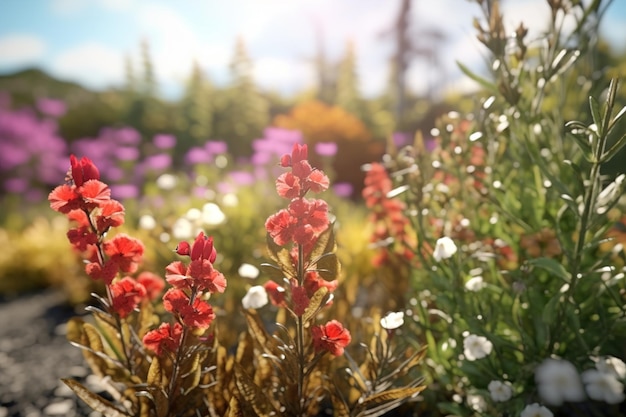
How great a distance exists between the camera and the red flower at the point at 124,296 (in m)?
1.54

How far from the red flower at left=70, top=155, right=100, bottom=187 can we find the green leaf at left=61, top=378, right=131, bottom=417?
1.71ft

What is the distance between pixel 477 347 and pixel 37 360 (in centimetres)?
270

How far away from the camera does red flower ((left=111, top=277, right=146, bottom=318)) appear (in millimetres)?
1544

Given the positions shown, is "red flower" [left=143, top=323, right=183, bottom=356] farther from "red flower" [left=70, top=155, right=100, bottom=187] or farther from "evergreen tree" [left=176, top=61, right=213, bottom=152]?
"evergreen tree" [left=176, top=61, right=213, bottom=152]

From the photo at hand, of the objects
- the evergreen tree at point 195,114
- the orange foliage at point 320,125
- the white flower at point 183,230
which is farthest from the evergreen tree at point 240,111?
the white flower at point 183,230

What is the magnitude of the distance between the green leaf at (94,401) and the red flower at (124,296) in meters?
0.21

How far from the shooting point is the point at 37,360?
3264mm

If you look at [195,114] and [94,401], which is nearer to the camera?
[94,401]

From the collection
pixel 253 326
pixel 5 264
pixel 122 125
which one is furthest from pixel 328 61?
pixel 253 326

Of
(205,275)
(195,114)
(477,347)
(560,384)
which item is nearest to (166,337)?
(205,275)

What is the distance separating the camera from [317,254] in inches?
54.4

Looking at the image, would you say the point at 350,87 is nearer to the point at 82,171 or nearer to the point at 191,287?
the point at 82,171

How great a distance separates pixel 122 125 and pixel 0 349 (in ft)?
43.1

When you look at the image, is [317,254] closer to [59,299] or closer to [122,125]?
[59,299]
